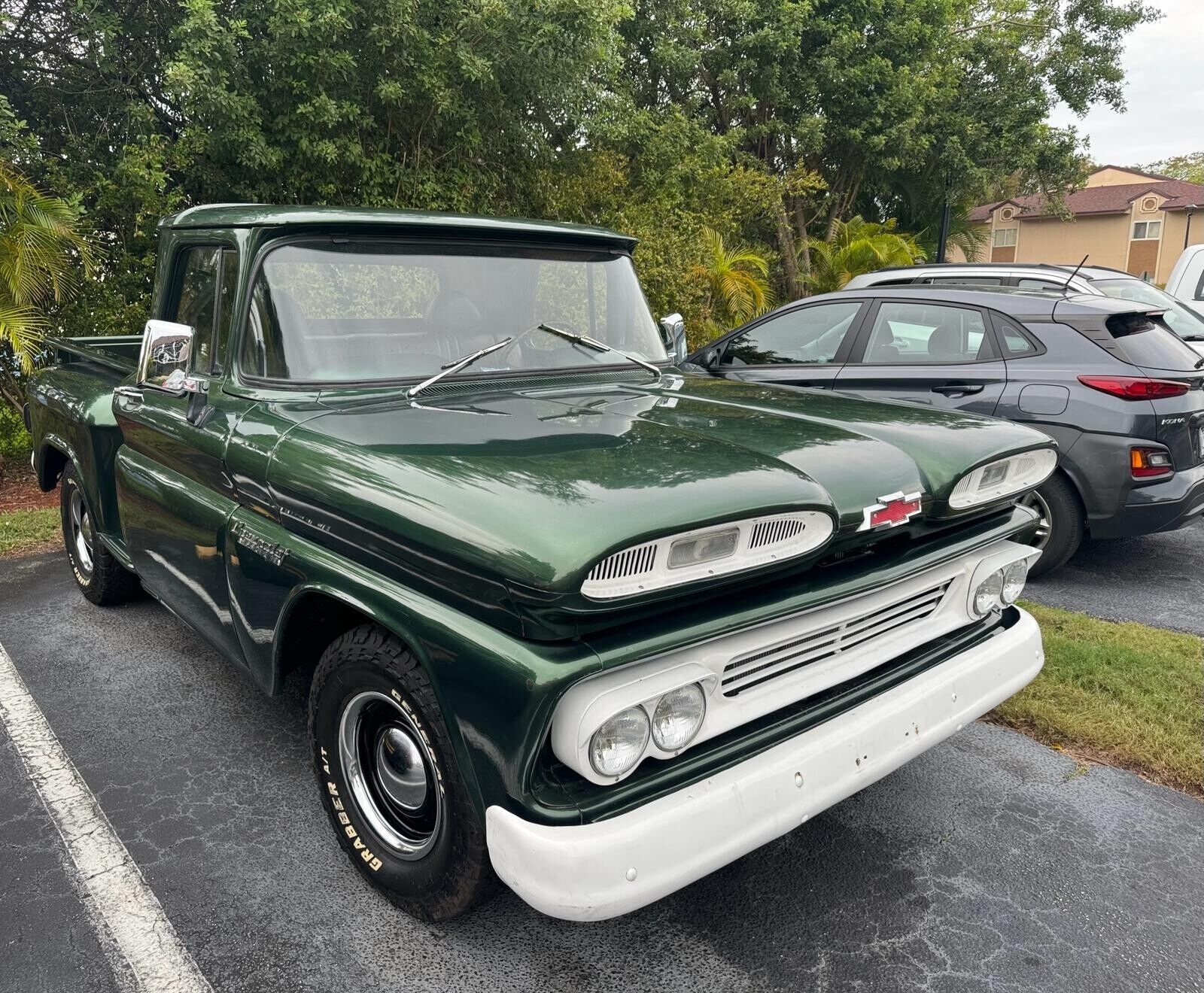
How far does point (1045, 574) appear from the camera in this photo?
557 centimetres

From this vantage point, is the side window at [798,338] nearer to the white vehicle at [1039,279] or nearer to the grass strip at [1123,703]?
the white vehicle at [1039,279]

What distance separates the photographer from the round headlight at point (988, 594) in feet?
Answer: 9.55

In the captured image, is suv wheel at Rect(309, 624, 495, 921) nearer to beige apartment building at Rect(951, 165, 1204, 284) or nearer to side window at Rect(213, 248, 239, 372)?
side window at Rect(213, 248, 239, 372)

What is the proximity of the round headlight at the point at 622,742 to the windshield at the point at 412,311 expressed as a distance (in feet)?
5.06

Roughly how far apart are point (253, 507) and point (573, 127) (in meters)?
9.11

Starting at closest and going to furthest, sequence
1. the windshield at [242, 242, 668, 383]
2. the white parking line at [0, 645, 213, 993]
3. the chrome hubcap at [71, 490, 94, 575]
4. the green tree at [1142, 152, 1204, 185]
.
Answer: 1. the white parking line at [0, 645, 213, 993]
2. the windshield at [242, 242, 668, 383]
3. the chrome hubcap at [71, 490, 94, 575]
4. the green tree at [1142, 152, 1204, 185]

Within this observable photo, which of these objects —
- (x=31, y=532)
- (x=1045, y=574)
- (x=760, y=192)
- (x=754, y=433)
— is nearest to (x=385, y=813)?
(x=754, y=433)

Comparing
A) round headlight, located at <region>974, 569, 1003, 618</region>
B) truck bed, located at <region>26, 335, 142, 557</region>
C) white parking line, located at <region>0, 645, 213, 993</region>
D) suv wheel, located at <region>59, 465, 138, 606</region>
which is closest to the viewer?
white parking line, located at <region>0, 645, 213, 993</region>

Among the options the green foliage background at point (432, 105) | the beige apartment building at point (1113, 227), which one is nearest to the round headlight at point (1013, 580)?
the green foliage background at point (432, 105)

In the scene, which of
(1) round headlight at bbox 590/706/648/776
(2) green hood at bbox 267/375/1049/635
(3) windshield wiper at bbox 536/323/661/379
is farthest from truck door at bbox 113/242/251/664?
(1) round headlight at bbox 590/706/648/776

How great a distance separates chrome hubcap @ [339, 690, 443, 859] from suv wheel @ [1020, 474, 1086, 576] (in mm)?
4085

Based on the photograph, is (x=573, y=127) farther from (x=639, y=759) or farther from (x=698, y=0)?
(x=639, y=759)

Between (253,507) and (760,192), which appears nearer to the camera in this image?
(253,507)

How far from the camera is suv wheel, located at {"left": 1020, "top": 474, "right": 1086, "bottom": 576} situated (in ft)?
17.4
